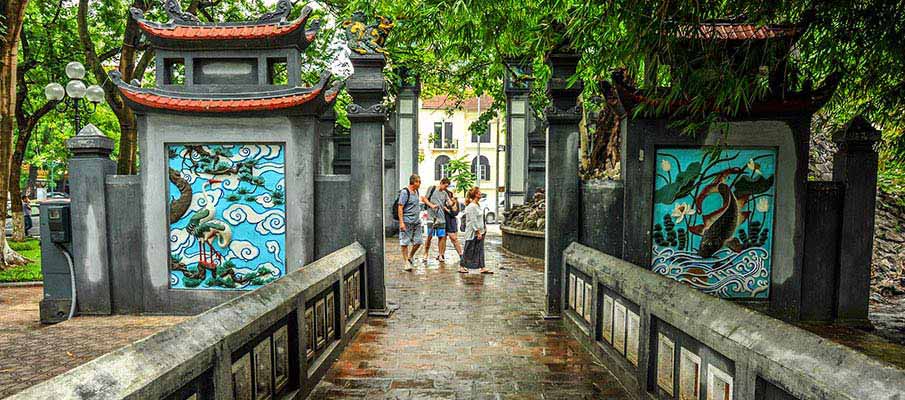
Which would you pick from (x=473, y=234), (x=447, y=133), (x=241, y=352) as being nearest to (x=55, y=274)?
(x=241, y=352)

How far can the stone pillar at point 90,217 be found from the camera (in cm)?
809

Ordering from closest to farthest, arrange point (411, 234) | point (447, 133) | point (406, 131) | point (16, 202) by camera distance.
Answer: point (411, 234)
point (16, 202)
point (406, 131)
point (447, 133)

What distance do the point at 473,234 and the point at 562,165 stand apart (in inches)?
150

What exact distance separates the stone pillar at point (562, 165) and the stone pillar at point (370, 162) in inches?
95.9

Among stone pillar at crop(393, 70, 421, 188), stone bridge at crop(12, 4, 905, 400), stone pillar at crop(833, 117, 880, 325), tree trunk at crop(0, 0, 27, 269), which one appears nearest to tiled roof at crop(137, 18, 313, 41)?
stone bridge at crop(12, 4, 905, 400)

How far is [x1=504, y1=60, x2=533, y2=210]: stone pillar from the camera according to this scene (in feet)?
65.7

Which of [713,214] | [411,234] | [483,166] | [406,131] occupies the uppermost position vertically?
[406,131]

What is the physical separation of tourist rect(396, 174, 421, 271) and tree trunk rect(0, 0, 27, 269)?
936cm

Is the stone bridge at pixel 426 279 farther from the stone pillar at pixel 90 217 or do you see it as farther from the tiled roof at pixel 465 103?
the tiled roof at pixel 465 103

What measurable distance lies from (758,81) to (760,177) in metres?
1.62

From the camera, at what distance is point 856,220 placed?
689 cm

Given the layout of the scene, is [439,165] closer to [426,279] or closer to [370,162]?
[426,279]

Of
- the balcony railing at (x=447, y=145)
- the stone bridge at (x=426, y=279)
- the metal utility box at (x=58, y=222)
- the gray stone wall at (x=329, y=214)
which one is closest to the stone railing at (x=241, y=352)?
the stone bridge at (x=426, y=279)

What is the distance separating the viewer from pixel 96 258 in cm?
823
